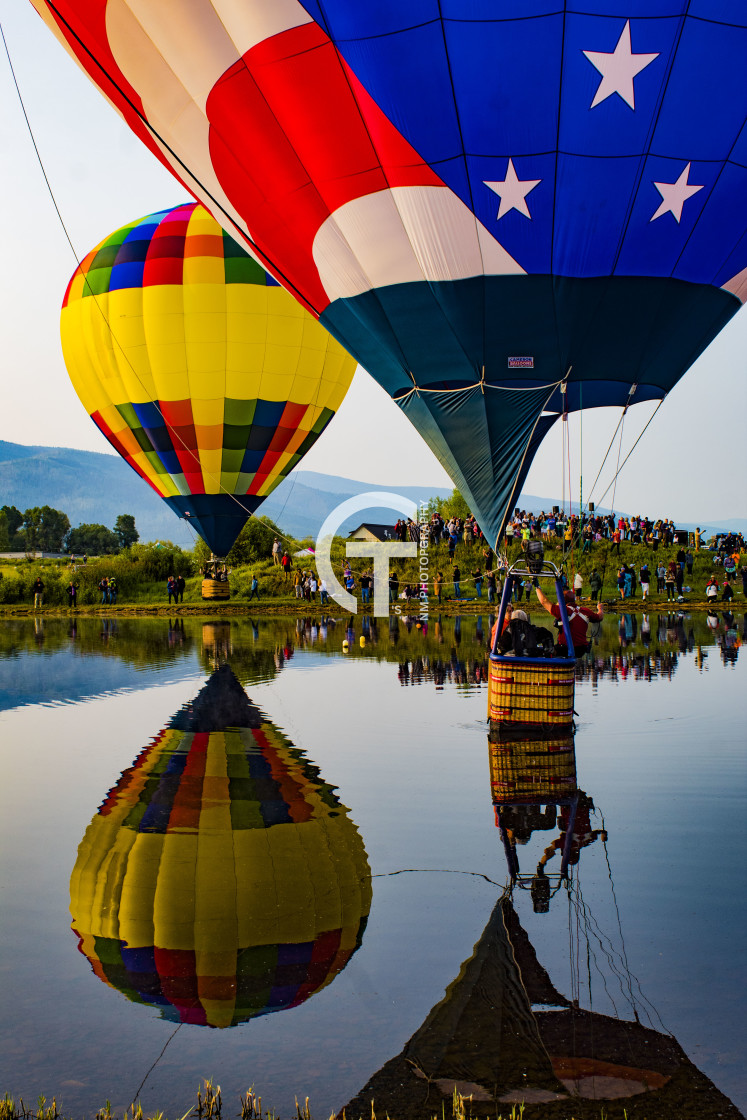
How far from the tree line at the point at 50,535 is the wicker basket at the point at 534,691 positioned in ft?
418

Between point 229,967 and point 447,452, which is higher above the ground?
point 447,452

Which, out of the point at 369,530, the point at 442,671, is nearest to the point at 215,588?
the point at 442,671

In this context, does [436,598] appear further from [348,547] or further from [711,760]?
[711,760]

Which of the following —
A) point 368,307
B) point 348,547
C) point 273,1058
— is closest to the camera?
point 273,1058

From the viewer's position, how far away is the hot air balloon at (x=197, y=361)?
69.1 feet

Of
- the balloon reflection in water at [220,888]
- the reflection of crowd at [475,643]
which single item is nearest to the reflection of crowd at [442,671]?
the reflection of crowd at [475,643]

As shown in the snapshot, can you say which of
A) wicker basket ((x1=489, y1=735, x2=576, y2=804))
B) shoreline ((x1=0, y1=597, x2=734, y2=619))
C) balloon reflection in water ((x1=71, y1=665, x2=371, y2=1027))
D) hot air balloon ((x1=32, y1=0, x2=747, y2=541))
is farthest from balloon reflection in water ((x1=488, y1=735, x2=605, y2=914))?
shoreline ((x1=0, y1=597, x2=734, y2=619))

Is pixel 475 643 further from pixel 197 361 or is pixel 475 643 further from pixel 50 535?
pixel 50 535

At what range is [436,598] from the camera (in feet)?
96.3

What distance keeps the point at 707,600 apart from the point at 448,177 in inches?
856

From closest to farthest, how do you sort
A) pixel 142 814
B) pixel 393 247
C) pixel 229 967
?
1. pixel 229 967
2. pixel 142 814
3. pixel 393 247

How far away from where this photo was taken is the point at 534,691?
27.7 ft

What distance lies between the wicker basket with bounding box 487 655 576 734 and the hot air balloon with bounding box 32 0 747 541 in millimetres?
2141

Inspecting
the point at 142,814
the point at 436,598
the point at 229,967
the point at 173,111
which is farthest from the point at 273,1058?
the point at 436,598
